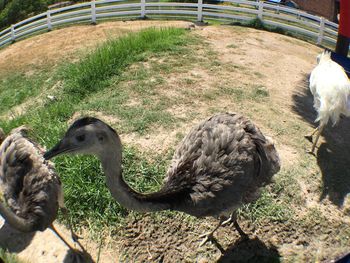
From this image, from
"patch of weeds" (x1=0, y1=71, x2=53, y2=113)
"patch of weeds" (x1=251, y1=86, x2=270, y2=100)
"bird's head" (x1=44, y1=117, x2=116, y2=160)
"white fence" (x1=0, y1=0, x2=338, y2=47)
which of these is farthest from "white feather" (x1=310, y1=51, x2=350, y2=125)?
"white fence" (x1=0, y1=0, x2=338, y2=47)

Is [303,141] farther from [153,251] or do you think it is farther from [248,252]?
[153,251]

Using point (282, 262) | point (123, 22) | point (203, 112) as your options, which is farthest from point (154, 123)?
point (123, 22)

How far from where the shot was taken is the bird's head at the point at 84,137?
3938 mm

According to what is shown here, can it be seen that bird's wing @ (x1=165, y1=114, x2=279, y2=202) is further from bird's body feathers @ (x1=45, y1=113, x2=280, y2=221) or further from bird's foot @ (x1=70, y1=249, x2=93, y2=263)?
bird's foot @ (x1=70, y1=249, x2=93, y2=263)

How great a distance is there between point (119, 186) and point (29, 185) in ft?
6.10

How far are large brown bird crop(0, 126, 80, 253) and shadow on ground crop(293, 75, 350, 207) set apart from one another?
13.3 feet

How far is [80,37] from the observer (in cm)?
1499

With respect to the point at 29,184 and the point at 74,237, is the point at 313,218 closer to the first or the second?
the point at 74,237

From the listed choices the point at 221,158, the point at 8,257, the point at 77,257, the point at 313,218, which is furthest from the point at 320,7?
the point at 8,257

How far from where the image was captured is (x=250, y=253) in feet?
18.6

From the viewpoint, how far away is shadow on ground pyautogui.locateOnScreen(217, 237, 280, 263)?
5.60 meters

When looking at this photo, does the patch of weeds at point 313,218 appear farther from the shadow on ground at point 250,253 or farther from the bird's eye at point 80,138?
the bird's eye at point 80,138

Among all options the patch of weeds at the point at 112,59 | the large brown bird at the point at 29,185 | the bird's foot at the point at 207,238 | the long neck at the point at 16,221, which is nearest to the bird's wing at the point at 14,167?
the large brown bird at the point at 29,185

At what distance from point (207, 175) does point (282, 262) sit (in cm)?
172
